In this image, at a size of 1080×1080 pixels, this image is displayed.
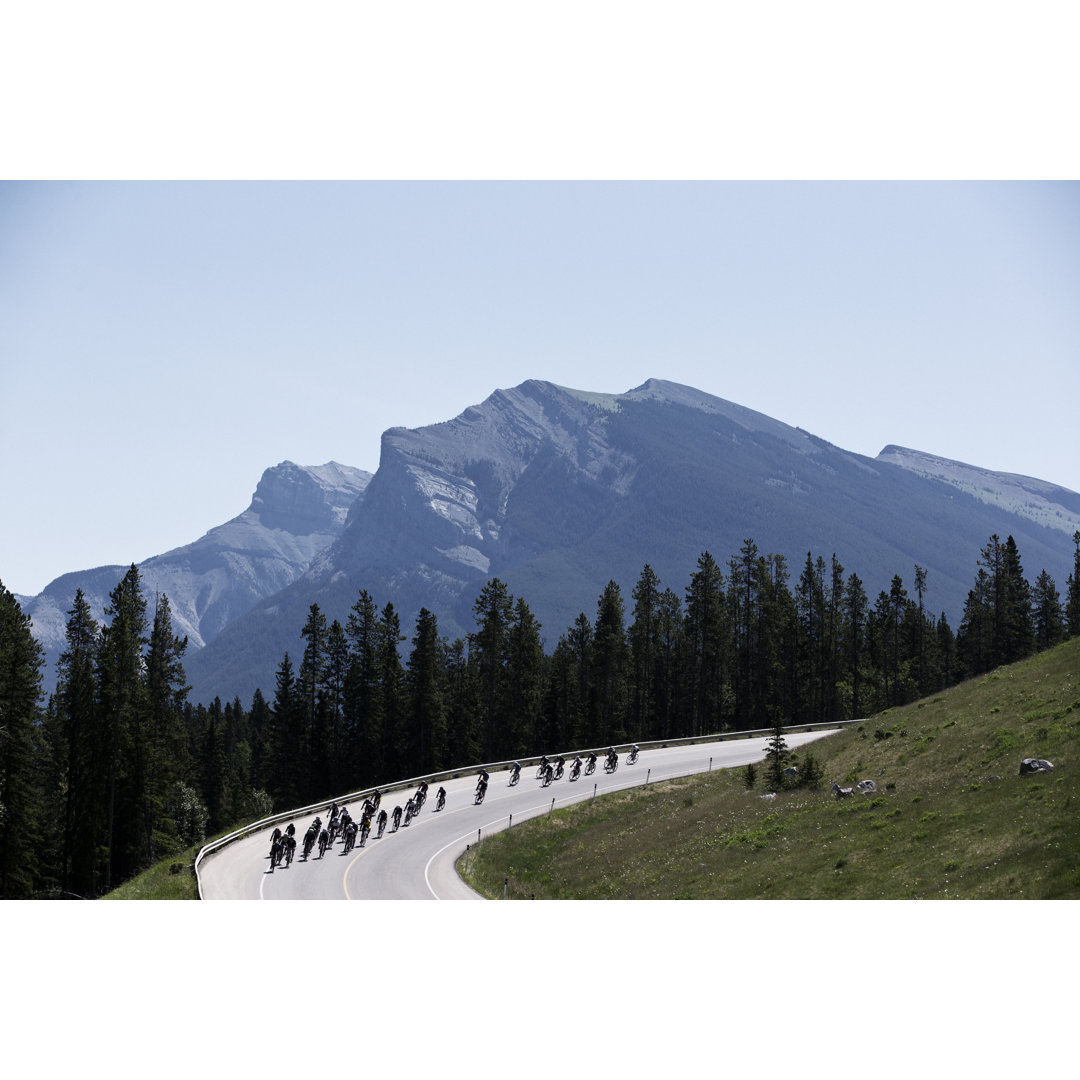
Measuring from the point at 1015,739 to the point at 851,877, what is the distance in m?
11.6

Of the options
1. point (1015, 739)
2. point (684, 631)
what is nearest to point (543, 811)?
point (1015, 739)

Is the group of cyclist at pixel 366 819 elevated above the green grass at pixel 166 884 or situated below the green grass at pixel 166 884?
above

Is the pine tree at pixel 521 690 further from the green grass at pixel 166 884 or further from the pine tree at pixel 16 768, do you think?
the pine tree at pixel 16 768

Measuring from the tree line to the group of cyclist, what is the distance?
14478 mm

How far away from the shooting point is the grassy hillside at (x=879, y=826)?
2711 cm

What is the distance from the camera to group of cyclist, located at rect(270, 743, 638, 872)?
44062 mm

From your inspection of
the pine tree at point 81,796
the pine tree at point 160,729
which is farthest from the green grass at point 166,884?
the pine tree at point 160,729

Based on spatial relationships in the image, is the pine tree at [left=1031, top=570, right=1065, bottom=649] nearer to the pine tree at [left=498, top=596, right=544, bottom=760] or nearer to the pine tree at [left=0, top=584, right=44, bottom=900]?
the pine tree at [left=498, top=596, right=544, bottom=760]

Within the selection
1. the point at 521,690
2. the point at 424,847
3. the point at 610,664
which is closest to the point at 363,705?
the point at 521,690

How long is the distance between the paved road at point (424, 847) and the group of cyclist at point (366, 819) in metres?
0.48

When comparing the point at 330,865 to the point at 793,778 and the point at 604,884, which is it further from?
the point at 793,778

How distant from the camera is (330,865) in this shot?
144 ft

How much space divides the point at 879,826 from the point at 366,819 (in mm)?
27166

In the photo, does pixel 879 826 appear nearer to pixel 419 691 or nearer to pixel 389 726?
pixel 419 691
